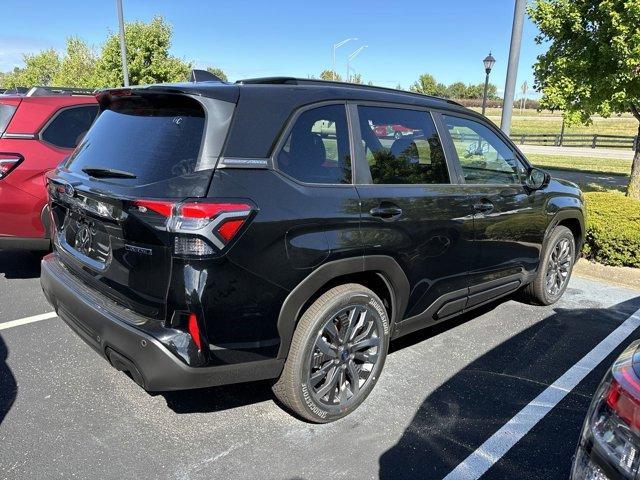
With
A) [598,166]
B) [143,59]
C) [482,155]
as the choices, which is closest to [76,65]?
[143,59]

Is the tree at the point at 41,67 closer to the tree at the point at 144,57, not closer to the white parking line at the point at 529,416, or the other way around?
the tree at the point at 144,57

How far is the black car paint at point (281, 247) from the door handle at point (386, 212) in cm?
3

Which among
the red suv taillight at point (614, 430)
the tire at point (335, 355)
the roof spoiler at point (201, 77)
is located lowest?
the tire at point (335, 355)

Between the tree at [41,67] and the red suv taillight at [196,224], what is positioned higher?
the tree at [41,67]

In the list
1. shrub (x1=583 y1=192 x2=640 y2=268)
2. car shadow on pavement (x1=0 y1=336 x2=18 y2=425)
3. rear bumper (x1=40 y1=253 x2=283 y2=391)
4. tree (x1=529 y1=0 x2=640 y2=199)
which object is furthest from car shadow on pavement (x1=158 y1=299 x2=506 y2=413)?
tree (x1=529 y1=0 x2=640 y2=199)

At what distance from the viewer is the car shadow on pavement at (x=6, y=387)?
3109mm

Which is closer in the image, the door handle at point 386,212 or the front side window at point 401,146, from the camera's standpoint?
the door handle at point 386,212

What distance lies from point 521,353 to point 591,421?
2523mm

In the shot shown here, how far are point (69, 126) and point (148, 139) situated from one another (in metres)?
3.21

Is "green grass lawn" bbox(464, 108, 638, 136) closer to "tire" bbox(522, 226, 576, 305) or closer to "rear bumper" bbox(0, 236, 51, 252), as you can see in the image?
"tire" bbox(522, 226, 576, 305)

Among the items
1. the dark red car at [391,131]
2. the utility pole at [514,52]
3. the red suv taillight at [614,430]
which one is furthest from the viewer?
the utility pole at [514,52]

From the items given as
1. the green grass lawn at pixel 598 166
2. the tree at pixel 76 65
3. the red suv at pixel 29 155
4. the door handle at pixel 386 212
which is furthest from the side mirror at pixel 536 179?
the tree at pixel 76 65

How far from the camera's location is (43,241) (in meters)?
4.92

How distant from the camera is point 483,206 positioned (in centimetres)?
377
